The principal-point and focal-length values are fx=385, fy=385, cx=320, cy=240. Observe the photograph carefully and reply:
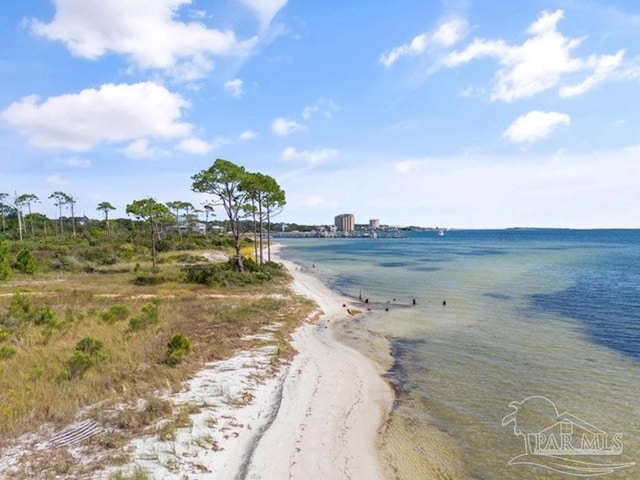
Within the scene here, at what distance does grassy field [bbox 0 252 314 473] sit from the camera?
33.3 feet

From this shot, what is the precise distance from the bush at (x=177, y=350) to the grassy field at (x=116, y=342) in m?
0.04

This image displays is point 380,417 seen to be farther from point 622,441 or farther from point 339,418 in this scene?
point 622,441

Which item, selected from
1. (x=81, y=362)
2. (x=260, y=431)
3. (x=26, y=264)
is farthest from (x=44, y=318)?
(x=26, y=264)

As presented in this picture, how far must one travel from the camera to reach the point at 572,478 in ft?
29.6

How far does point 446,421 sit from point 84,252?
192ft

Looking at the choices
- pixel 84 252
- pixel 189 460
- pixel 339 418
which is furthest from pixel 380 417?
pixel 84 252

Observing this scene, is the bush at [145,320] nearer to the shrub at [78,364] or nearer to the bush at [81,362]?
the bush at [81,362]

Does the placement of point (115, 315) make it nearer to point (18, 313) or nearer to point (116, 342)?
point (116, 342)

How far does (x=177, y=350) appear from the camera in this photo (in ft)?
47.0
